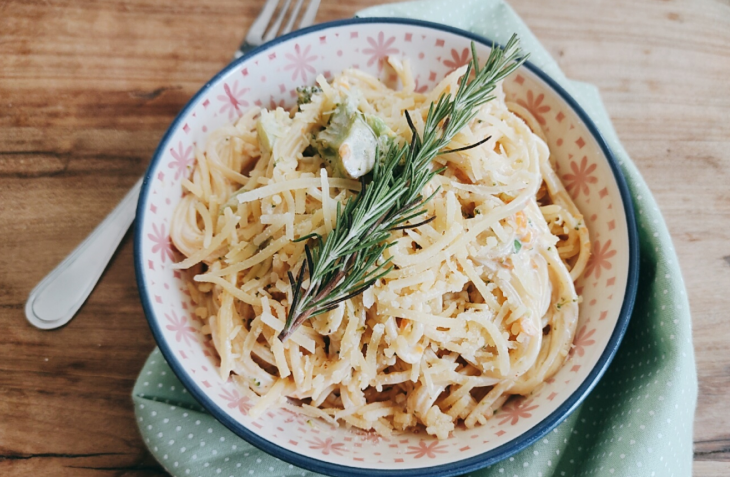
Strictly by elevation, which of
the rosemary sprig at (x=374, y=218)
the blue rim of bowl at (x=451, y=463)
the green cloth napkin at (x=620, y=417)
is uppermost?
the rosemary sprig at (x=374, y=218)

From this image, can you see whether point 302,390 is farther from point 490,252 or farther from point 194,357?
point 490,252

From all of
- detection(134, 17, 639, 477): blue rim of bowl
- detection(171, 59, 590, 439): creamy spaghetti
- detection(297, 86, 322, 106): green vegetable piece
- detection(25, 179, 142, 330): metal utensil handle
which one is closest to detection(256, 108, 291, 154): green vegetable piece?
detection(171, 59, 590, 439): creamy spaghetti

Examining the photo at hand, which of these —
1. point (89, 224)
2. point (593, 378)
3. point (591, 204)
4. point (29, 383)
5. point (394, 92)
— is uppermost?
point (394, 92)

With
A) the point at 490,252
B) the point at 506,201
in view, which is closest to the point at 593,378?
the point at 490,252

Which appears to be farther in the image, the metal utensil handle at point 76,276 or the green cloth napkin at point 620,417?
the metal utensil handle at point 76,276

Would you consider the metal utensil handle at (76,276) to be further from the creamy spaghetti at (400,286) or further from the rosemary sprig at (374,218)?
the rosemary sprig at (374,218)

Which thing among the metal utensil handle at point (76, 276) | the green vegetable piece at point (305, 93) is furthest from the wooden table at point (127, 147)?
the green vegetable piece at point (305, 93)

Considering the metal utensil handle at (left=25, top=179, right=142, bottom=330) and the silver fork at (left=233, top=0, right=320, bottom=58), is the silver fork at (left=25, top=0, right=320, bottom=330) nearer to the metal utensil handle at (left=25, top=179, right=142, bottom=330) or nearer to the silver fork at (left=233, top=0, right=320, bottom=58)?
the metal utensil handle at (left=25, top=179, right=142, bottom=330)
